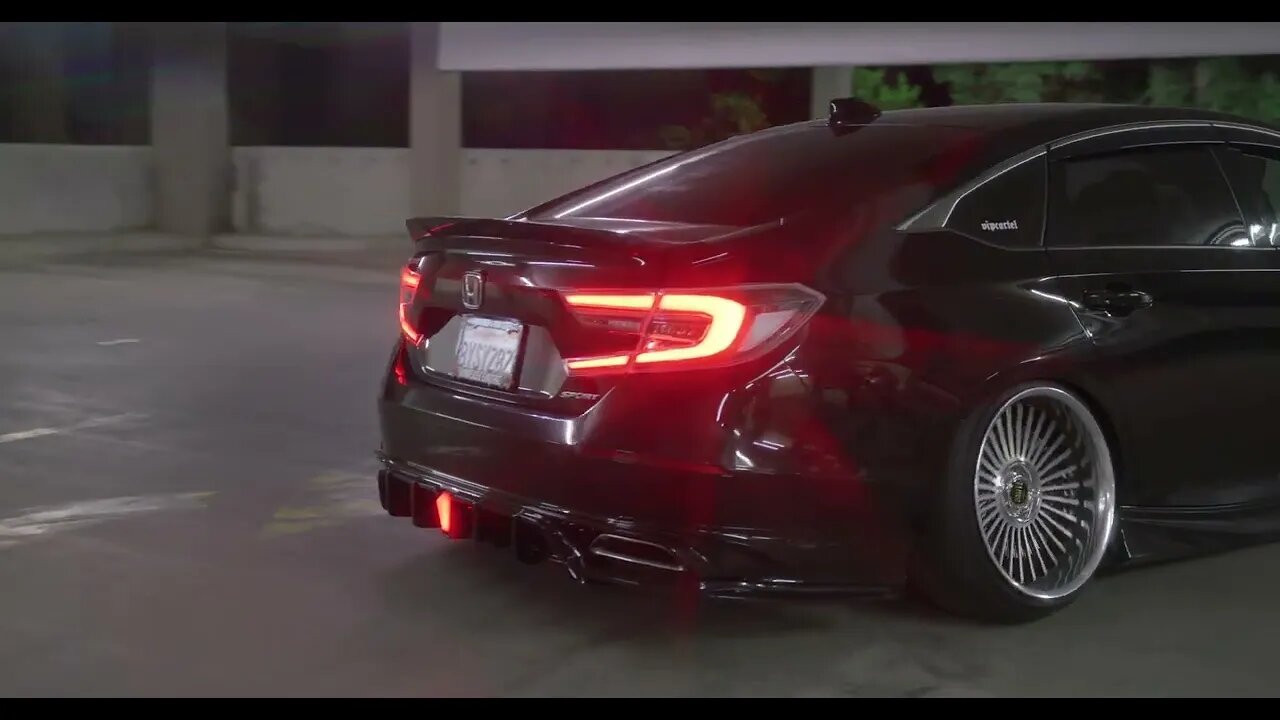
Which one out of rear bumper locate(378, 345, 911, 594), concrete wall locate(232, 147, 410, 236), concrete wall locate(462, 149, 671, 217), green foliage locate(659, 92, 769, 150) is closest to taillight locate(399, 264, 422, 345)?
rear bumper locate(378, 345, 911, 594)

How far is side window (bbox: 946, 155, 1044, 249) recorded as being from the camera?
426 cm

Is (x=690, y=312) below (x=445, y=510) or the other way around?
the other way around

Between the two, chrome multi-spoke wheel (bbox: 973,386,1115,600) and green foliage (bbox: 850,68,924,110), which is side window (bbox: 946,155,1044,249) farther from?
green foliage (bbox: 850,68,924,110)

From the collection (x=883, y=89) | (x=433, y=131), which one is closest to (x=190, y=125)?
(x=433, y=131)

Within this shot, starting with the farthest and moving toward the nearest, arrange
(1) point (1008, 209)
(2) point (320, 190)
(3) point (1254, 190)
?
(2) point (320, 190) → (3) point (1254, 190) → (1) point (1008, 209)

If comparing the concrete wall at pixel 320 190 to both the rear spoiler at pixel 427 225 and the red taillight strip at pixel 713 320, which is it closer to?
the rear spoiler at pixel 427 225

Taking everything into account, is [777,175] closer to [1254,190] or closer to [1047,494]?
[1047,494]

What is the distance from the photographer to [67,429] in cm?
725

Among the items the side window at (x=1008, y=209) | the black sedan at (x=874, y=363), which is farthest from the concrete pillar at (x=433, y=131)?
the side window at (x=1008, y=209)

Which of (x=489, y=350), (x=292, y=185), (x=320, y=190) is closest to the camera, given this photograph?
(x=489, y=350)

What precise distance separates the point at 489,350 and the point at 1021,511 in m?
1.64

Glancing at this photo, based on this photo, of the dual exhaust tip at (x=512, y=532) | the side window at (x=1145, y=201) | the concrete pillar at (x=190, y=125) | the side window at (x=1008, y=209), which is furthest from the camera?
the concrete pillar at (x=190, y=125)

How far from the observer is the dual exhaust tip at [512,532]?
3.88m
